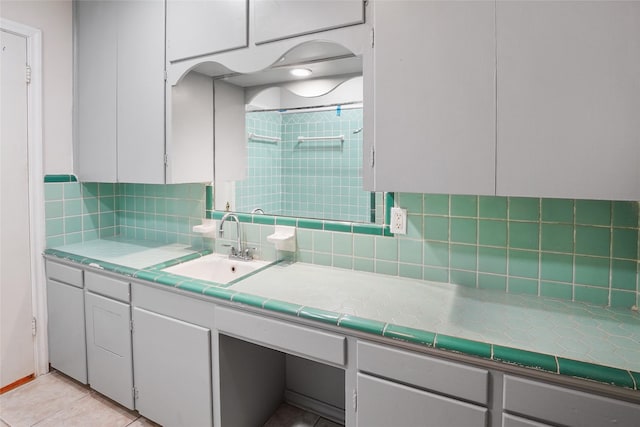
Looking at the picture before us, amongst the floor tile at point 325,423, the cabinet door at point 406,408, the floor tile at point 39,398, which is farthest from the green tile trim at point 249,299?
the floor tile at point 39,398

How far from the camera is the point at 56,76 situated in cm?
232

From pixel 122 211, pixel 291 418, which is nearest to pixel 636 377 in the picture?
pixel 291 418

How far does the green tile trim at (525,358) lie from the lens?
0.99 m

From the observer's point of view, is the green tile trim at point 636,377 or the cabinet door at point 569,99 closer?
the green tile trim at point 636,377

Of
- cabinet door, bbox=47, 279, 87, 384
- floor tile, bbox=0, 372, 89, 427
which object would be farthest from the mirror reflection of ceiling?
floor tile, bbox=0, 372, 89, 427

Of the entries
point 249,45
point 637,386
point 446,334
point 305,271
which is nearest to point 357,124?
point 249,45

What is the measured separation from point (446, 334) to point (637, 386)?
0.47 metres

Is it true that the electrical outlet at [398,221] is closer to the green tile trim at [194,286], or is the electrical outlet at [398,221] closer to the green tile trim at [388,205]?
the green tile trim at [388,205]

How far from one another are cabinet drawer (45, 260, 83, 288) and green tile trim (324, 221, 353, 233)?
147 centimetres

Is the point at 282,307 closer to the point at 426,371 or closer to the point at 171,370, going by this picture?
the point at 426,371

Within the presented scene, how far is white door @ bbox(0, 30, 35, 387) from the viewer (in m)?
2.12

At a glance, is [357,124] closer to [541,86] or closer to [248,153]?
[248,153]

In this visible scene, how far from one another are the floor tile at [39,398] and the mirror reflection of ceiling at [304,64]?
207cm

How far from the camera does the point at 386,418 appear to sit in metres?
1.23
